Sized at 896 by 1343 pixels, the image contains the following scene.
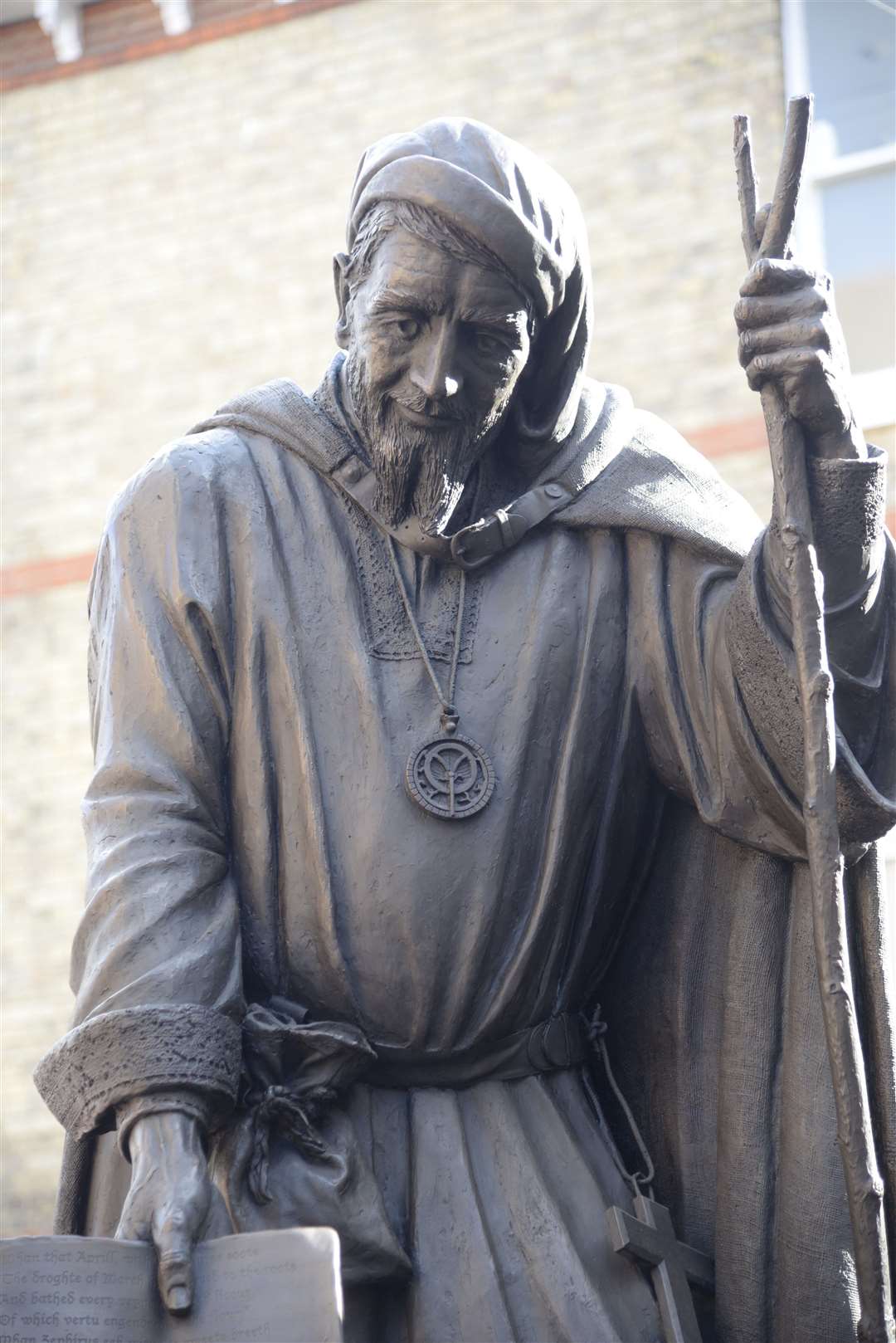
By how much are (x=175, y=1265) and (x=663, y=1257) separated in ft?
2.88

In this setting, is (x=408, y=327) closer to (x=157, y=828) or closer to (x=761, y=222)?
(x=761, y=222)

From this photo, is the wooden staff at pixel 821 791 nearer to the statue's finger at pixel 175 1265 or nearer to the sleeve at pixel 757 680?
the sleeve at pixel 757 680

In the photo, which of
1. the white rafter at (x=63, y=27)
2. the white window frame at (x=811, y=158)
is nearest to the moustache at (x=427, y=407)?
the white window frame at (x=811, y=158)

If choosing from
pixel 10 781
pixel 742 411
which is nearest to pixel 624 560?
pixel 742 411

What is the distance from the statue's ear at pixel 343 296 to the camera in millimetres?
4402

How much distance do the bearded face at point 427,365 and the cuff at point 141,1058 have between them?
0.98m

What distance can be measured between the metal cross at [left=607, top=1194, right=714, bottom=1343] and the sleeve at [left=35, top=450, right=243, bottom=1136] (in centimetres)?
65

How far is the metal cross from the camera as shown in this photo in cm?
398

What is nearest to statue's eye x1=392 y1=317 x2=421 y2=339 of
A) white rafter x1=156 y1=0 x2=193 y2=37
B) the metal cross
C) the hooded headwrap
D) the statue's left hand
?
the hooded headwrap

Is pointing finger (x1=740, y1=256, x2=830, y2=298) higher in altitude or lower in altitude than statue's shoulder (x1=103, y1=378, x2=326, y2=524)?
higher

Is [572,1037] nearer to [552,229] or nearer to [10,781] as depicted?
[552,229]

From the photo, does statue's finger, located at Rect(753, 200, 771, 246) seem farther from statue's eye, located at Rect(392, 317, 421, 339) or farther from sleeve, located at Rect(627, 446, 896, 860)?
statue's eye, located at Rect(392, 317, 421, 339)

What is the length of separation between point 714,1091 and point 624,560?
902 millimetres

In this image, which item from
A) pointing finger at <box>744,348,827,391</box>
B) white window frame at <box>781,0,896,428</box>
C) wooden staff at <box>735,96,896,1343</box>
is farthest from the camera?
white window frame at <box>781,0,896,428</box>
